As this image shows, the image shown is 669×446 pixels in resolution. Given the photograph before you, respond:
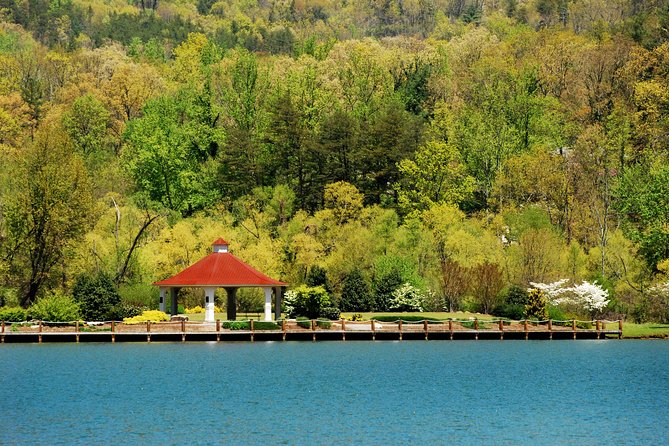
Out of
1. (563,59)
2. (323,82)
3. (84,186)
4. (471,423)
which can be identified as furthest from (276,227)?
(471,423)

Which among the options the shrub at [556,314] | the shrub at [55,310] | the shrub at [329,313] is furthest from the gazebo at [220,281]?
the shrub at [556,314]

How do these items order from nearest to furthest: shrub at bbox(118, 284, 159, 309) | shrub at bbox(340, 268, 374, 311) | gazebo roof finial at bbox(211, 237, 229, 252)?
1. gazebo roof finial at bbox(211, 237, 229, 252)
2. shrub at bbox(118, 284, 159, 309)
3. shrub at bbox(340, 268, 374, 311)

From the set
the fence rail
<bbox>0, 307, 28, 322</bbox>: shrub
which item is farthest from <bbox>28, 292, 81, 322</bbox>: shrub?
the fence rail

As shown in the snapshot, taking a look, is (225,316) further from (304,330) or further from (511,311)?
(511,311)

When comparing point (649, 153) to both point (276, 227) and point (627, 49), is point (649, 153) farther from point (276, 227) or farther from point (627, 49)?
point (276, 227)

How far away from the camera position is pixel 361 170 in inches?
4326

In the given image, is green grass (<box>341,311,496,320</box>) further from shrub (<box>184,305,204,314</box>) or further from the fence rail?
shrub (<box>184,305,204,314</box>)

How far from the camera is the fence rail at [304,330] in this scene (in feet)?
239

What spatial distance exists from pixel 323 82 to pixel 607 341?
56.9 m

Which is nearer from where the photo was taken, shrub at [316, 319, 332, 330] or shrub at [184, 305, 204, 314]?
shrub at [316, 319, 332, 330]

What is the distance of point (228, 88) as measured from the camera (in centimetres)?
11950

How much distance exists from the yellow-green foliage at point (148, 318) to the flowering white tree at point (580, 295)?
27244 millimetres

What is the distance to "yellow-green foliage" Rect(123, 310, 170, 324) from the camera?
74.9m

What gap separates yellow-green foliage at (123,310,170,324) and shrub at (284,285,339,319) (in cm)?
944
